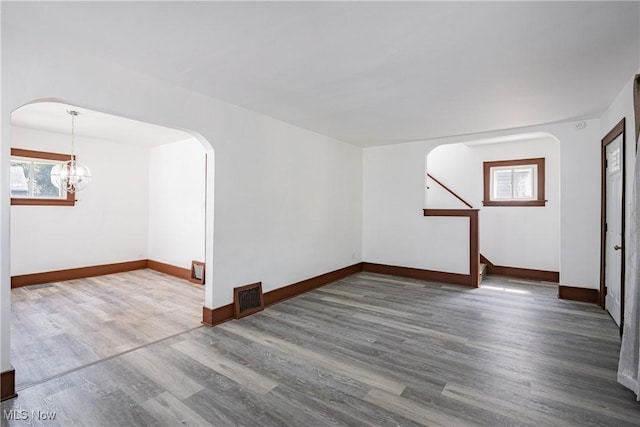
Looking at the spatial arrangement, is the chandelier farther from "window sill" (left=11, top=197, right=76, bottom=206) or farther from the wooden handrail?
the wooden handrail

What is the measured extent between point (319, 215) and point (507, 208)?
3.81 meters

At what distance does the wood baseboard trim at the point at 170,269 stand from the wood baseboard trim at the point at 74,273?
0.23 meters

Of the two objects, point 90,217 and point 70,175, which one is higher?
point 70,175

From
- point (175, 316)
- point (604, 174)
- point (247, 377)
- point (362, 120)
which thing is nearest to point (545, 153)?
point (604, 174)

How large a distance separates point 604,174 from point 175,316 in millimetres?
5631

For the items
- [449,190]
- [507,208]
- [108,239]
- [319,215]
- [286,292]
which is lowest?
[286,292]

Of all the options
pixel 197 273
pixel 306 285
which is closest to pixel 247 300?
pixel 306 285

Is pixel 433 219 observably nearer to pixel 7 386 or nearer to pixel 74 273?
pixel 7 386

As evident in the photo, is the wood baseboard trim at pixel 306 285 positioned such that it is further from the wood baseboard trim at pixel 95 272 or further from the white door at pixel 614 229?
the white door at pixel 614 229

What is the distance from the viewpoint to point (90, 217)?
226 inches

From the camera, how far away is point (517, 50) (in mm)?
2281

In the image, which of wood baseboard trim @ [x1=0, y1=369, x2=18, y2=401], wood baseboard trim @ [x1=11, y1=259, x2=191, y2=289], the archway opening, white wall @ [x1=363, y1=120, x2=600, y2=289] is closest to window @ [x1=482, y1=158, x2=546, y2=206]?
white wall @ [x1=363, y1=120, x2=600, y2=289]

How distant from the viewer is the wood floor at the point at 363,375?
76.4 inches

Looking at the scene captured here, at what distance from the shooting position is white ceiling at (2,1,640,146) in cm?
185
